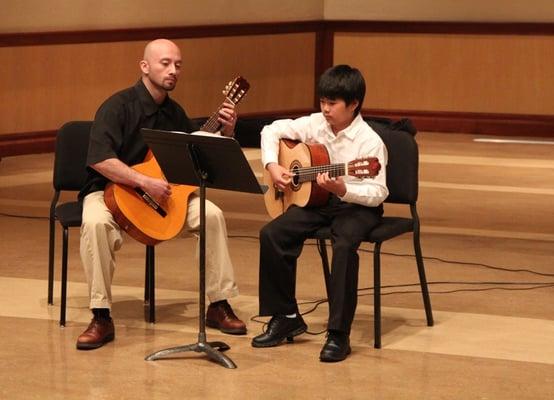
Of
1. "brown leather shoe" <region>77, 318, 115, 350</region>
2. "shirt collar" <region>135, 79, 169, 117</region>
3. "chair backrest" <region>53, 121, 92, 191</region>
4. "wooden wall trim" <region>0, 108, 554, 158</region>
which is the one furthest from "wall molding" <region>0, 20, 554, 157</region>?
"brown leather shoe" <region>77, 318, 115, 350</region>

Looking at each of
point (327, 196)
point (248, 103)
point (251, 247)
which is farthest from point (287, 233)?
point (248, 103)

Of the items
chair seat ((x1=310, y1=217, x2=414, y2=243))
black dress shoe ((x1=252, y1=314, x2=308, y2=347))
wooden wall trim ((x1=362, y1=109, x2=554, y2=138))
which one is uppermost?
wooden wall trim ((x1=362, y1=109, x2=554, y2=138))

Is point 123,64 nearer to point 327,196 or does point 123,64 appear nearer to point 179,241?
point 179,241

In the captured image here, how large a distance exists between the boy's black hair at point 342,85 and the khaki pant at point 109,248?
725mm

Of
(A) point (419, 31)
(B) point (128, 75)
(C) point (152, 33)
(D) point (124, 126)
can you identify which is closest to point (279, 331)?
(D) point (124, 126)

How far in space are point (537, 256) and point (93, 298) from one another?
10.0 feet

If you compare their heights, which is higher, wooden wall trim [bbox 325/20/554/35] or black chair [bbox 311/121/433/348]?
wooden wall trim [bbox 325/20/554/35]

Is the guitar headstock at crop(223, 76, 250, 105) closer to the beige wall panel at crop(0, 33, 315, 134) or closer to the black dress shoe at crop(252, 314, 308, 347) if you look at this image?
the black dress shoe at crop(252, 314, 308, 347)

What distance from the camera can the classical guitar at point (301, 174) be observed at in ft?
17.8

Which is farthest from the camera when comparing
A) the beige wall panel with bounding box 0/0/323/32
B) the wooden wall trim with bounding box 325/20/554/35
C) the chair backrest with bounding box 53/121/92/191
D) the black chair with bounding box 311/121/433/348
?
the wooden wall trim with bounding box 325/20/554/35

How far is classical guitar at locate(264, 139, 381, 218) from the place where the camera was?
17.8ft

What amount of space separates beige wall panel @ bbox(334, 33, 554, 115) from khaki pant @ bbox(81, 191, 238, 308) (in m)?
8.03

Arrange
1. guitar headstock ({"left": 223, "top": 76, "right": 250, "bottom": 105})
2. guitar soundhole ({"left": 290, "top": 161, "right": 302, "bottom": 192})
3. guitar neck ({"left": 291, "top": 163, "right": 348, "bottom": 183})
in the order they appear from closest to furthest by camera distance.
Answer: guitar neck ({"left": 291, "top": 163, "right": 348, "bottom": 183}), guitar soundhole ({"left": 290, "top": 161, "right": 302, "bottom": 192}), guitar headstock ({"left": 223, "top": 76, "right": 250, "bottom": 105})

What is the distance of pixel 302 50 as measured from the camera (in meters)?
13.8
